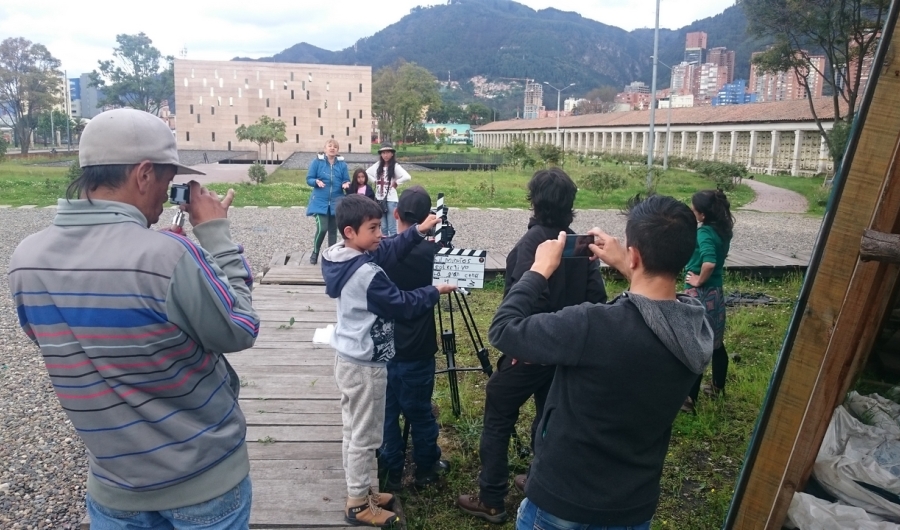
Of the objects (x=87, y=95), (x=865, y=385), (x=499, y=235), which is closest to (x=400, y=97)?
(x=499, y=235)

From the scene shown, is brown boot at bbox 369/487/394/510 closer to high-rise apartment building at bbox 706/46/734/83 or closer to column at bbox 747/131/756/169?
column at bbox 747/131/756/169

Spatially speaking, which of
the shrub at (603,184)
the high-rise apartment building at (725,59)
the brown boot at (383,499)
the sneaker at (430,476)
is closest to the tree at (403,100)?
the shrub at (603,184)

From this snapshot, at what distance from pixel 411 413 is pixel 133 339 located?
2.03 meters

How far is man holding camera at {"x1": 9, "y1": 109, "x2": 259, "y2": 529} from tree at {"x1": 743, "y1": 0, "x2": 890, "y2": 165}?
60.4 feet

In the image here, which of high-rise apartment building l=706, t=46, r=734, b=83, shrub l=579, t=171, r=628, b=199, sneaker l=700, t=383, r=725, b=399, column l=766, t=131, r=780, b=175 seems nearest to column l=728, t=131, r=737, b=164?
column l=766, t=131, r=780, b=175

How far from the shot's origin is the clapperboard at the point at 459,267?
3400 mm

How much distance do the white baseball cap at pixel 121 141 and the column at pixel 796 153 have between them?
41.2m

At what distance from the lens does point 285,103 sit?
70938 millimetres

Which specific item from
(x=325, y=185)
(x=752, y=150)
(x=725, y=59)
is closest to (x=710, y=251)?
(x=325, y=185)

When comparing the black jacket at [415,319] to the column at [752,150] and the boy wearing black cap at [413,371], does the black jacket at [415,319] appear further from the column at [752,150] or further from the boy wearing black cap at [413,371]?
Answer: the column at [752,150]

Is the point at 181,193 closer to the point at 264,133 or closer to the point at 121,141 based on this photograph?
the point at 121,141

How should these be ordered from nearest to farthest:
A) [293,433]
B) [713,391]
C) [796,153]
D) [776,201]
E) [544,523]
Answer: [544,523] → [293,433] → [713,391] → [776,201] → [796,153]

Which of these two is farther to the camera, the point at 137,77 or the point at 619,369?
the point at 137,77

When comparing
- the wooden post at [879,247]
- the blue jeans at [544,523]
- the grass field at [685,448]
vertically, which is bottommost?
the grass field at [685,448]
